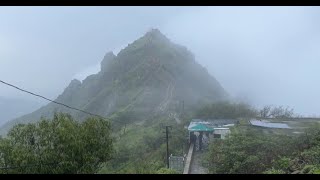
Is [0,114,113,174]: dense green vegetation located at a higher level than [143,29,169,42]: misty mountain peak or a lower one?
lower

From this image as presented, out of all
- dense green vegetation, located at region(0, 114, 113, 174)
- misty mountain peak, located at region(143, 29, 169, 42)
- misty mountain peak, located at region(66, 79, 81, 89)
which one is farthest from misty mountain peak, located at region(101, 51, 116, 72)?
dense green vegetation, located at region(0, 114, 113, 174)

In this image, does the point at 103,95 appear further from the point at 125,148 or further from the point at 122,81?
the point at 125,148

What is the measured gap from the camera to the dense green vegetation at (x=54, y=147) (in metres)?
13.1

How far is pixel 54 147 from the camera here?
45.1 ft

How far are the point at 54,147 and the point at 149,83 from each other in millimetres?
41147

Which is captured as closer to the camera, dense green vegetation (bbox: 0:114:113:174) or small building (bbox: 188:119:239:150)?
dense green vegetation (bbox: 0:114:113:174)

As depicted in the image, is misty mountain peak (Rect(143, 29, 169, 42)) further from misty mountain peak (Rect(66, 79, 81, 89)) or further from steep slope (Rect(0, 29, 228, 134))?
misty mountain peak (Rect(66, 79, 81, 89))

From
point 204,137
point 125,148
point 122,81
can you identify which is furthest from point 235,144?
A: point 122,81

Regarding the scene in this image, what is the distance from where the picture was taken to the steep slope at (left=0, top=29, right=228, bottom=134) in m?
51.0

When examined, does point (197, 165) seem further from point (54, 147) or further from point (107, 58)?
point (107, 58)

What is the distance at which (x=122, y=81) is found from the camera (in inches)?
2388

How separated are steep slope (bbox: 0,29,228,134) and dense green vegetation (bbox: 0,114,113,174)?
3076cm
